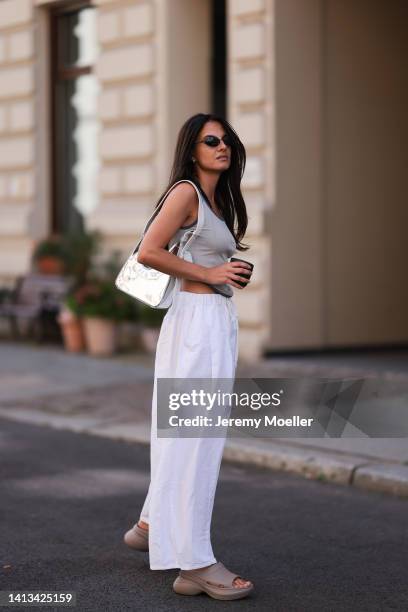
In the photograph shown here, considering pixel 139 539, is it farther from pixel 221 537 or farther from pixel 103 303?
pixel 103 303

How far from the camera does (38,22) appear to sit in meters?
14.7

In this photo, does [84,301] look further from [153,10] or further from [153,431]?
[153,431]

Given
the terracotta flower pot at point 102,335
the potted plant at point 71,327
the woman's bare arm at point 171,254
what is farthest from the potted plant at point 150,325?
the woman's bare arm at point 171,254

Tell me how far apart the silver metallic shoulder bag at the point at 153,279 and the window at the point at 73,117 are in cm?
995

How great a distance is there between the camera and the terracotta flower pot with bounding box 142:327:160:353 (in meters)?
12.6

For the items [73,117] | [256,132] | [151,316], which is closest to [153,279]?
[256,132]

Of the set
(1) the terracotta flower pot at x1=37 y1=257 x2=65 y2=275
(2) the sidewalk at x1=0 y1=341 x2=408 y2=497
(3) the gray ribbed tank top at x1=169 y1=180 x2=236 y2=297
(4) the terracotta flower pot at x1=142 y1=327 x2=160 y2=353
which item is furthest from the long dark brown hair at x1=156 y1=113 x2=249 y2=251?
(1) the terracotta flower pot at x1=37 y1=257 x2=65 y2=275

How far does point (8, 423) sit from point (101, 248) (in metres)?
5.25

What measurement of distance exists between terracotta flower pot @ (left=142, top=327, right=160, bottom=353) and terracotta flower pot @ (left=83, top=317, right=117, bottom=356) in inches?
13.9

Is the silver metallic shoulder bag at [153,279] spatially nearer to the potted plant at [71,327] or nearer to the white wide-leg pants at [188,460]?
the white wide-leg pants at [188,460]

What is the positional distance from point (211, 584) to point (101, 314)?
8.46m

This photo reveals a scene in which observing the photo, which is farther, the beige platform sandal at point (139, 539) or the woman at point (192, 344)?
the beige platform sandal at point (139, 539)

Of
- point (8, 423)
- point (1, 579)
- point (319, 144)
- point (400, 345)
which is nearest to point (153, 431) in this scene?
point (1, 579)

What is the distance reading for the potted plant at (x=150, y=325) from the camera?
41.0ft
